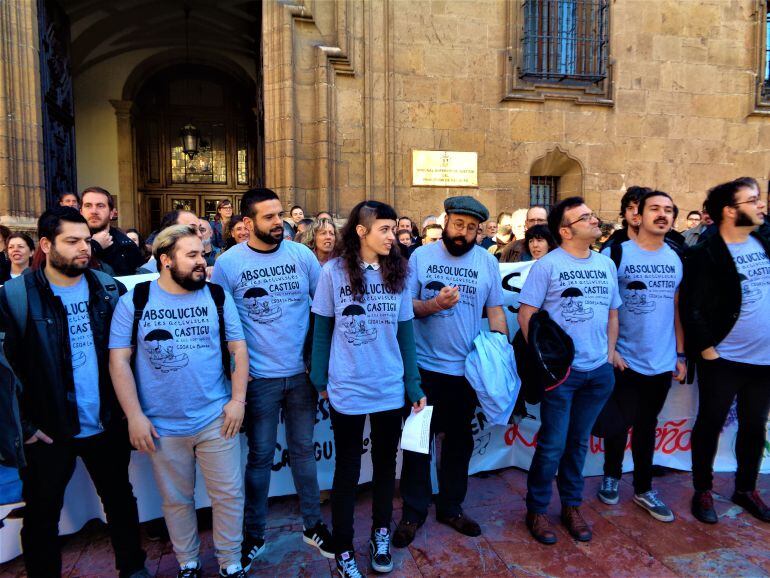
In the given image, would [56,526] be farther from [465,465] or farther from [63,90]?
[63,90]

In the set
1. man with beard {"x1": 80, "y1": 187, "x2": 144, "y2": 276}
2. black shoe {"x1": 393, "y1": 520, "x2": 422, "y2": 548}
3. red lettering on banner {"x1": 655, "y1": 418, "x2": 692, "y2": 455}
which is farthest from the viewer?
red lettering on banner {"x1": 655, "y1": 418, "x2": 692, "y2": 455}

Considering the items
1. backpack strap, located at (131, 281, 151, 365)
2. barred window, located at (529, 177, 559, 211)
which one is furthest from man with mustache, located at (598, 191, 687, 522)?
barred window, located at (529, 177, 559, 211)

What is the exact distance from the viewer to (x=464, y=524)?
10.4ft

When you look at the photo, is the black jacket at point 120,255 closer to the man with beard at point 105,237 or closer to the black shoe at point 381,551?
the man with beard at point 105,237

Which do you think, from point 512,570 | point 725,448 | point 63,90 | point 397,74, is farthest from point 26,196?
point 725,448

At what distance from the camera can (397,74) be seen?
9.27 metres

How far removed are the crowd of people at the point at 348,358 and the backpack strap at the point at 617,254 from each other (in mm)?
16

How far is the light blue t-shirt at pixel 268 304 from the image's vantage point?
280 centimetres

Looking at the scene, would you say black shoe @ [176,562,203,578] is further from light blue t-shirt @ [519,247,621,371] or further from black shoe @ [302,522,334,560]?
light blue t-shirt @ [519,247,621,371]

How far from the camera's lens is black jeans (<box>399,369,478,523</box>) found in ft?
10.1

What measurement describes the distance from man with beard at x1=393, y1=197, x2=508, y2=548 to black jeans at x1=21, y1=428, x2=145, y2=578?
4.75 ft

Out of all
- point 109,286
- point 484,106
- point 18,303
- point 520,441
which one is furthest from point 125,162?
point 520,441

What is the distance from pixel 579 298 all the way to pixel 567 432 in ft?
2.73

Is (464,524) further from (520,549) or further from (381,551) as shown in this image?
(381,551)
